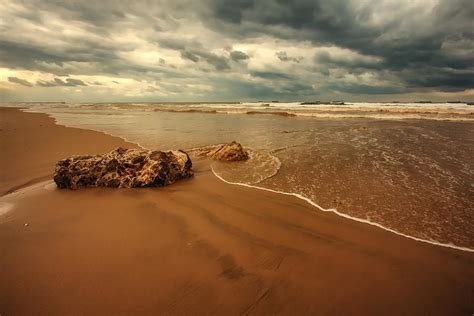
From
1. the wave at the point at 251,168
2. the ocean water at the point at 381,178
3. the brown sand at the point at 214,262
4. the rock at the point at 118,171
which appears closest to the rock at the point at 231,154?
the wave at the point at 251,168

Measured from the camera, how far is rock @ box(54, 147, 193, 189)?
17.8 ft

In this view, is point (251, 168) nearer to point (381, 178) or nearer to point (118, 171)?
point (381, 178)

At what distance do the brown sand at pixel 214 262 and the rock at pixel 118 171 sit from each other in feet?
2.81

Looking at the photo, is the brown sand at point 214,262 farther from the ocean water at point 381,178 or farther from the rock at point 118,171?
the rock at point 118,171

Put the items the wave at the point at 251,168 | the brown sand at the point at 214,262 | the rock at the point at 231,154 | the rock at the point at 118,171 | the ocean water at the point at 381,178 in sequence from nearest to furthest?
the brown sand at the point at 214,262
the ocean water at the point at 381,178
the rock at the point at 118,171
the wave at the point at 251,168
the rock at the point at 231,154

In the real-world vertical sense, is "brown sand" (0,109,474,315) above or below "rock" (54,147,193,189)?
below

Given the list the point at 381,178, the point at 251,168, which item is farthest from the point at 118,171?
the point at 381,178

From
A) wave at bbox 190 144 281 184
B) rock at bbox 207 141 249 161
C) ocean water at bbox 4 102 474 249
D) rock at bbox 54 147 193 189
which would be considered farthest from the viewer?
rock at bbox 207 141 249 161

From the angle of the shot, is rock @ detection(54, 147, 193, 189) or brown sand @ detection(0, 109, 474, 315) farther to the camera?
rock @ detection(54, 147, 193, 189)

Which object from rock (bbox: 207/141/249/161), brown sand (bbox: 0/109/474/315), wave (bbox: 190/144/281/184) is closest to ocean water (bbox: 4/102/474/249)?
wave (bbox: 190/144/281/184)

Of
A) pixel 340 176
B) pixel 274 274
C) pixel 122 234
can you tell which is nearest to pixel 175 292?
pixel 274 274

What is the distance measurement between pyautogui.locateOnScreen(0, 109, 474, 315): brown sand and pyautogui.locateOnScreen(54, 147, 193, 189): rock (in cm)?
86

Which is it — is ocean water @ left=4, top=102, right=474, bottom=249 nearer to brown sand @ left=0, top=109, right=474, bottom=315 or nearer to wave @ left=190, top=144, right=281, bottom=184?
wave @ left=190, top=144, right=281, bottom=184

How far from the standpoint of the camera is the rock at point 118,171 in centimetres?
542
